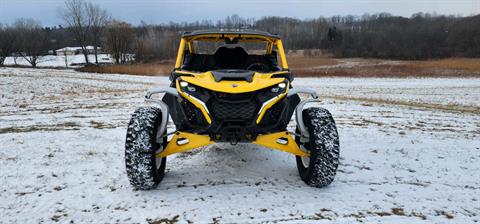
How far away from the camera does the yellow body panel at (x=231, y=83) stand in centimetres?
414

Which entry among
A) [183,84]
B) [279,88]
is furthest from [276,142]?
[183,84]

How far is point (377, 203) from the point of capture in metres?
4.13

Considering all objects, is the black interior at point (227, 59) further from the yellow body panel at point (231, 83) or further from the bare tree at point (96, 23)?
the bare tree at point (96, 23)

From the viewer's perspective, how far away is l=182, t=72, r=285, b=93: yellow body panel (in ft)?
13.6

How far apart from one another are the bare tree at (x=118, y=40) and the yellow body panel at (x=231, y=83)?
71909 millimetres

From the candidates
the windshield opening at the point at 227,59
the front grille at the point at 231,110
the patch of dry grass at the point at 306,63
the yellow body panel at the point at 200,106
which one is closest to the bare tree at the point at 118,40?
the patch of dry grass at the point at 306,63

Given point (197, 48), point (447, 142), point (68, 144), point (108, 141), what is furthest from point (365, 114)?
point (68, 144)

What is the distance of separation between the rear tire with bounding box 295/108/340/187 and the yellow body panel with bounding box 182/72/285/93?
685 millimetres

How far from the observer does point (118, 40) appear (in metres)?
71.9

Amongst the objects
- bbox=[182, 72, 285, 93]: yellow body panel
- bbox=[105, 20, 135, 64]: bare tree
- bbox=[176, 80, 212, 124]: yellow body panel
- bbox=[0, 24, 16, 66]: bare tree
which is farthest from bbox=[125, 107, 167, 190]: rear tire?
bbox=[0, 24, 16, 66]: bare tree

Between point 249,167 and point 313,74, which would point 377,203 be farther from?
point 313,74

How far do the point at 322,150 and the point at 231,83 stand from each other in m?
1.32

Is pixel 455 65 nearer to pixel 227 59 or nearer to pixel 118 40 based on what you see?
pixel 227 59

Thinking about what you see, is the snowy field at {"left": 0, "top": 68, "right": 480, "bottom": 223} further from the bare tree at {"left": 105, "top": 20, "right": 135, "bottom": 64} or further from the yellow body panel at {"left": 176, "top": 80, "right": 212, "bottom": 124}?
the bare tree at {"left": 105, "top": 20, "right": 135, "bottom": 64}
